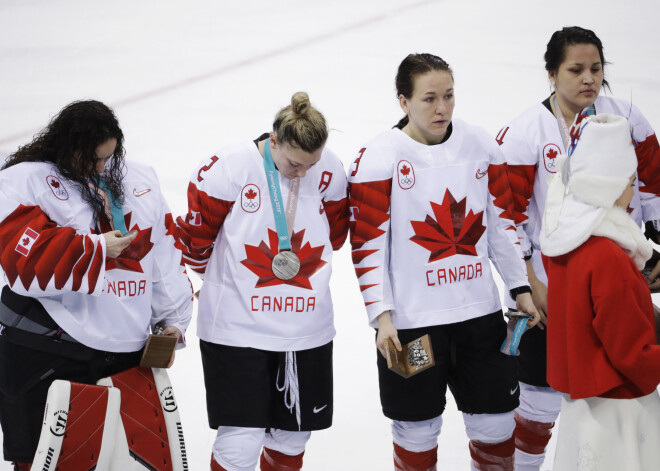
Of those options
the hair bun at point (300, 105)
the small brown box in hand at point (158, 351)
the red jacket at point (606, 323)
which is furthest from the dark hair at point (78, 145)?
the red jacket at point (606, 323)

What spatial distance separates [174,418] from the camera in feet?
8.79

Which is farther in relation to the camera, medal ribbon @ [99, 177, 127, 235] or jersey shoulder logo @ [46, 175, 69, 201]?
medal ribbon @ [99, 177, 127, 235]

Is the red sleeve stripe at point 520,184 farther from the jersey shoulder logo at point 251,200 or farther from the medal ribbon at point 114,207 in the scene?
the medal ribbon at point 114,207

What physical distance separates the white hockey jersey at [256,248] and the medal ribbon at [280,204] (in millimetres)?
17

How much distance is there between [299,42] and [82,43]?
145 centimetres

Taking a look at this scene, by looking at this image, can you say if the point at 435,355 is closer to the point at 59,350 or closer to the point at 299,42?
the point at 59,350

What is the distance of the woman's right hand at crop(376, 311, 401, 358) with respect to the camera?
2.70 m

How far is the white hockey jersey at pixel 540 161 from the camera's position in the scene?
3006 mm

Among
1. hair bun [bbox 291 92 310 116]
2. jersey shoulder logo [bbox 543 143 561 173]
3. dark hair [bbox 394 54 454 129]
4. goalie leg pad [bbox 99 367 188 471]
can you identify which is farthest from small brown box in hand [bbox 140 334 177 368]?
jersey shoulder logo [bbox 543 143 561 173]

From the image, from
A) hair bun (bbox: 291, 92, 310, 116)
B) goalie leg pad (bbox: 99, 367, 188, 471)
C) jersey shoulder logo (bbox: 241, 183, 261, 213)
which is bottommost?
goalie leg pad (bbox: 99, 367, 188, 471)

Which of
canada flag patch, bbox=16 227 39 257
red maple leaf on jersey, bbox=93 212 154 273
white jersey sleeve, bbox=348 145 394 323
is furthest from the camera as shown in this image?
white jersey sleeve, bbox=348 145 394 323

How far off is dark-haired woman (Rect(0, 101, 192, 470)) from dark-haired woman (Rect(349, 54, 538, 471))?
0.65 m

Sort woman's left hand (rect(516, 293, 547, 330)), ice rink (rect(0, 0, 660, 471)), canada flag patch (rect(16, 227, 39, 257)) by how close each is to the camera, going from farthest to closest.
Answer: ice rink (rect(0, 0, 660, 471)) < woman's left hand (rect(516, 293, 547, 330)) < canada flag patch (rect(16, 227, 39, 257))

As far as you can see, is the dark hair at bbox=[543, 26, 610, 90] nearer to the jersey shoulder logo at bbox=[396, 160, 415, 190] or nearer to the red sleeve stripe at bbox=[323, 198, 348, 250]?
the jersey shoulder logo at bbox=[396, 160, 415, 190]
